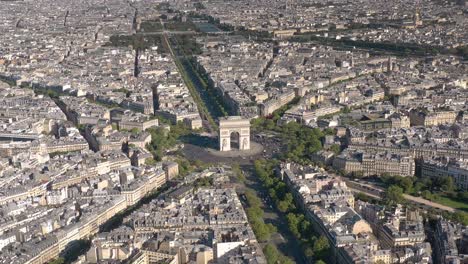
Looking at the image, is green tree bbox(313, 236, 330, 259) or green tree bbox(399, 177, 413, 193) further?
green tree bbox(399, 177, 413, 193)

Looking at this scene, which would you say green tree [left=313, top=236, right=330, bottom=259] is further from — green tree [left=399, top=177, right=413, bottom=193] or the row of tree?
green tree [left=399, top=177, right=413, bottom=193]

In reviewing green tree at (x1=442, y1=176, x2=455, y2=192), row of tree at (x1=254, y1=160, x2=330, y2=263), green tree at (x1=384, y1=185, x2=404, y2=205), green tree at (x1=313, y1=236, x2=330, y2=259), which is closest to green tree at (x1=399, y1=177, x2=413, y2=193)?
green tree at (x1=384, y1=185, x2=404, y2=205)

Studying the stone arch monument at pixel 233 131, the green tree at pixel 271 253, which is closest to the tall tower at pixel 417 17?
the stone arch monument at pixel 233 131

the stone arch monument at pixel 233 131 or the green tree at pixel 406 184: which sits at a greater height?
the stone arch monument at pixel 233 131

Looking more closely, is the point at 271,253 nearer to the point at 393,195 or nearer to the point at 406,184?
the point at 393,195

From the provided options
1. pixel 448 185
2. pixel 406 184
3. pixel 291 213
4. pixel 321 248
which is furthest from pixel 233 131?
pixel 321 248

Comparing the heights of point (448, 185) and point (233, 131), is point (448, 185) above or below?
below

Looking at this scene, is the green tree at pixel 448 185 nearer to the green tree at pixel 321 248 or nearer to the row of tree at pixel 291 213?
the row of tree at pixel 291 213

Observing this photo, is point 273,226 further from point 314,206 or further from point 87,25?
point 87,25
